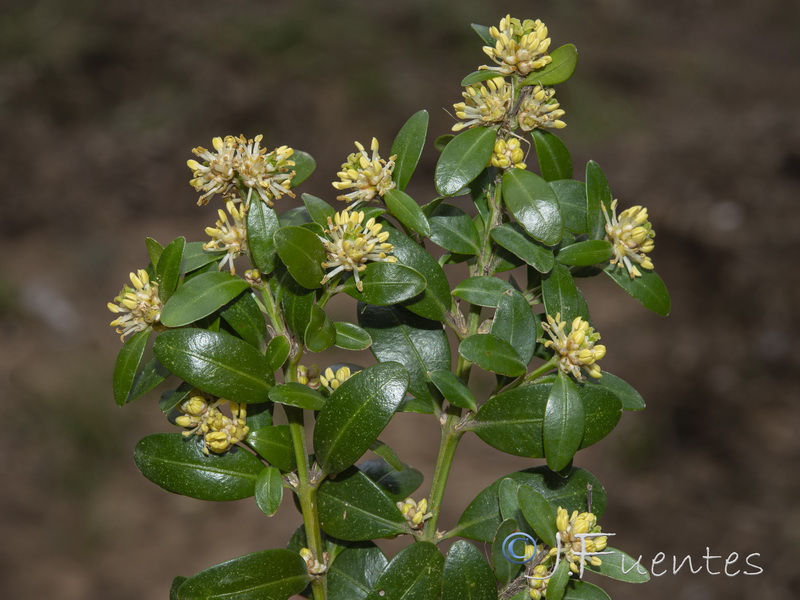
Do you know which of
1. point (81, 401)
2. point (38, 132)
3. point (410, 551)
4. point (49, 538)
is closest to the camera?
point (410, 551)

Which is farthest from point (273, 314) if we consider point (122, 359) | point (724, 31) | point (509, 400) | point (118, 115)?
point (724, 31)

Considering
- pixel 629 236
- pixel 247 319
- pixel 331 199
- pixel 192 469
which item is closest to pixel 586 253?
pixel 629 236

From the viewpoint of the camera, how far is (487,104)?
0.83 meters

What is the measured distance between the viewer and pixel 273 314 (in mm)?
817

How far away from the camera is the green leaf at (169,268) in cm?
76

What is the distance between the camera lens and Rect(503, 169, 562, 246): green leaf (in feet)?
Answer: 2.57

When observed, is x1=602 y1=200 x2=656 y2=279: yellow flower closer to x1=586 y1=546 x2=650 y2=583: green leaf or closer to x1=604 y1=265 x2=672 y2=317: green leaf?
x1=604 y1=265 x2=672 y2=317: green leaf

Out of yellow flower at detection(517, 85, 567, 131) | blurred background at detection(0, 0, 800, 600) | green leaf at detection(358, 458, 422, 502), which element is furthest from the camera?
blurred background at detection(0, 0, 800, 600)

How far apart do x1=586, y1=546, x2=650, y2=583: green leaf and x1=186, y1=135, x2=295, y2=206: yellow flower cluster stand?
48 centimetres

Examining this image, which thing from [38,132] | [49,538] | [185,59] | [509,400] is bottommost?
[49,538]

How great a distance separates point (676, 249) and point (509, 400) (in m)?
3.58

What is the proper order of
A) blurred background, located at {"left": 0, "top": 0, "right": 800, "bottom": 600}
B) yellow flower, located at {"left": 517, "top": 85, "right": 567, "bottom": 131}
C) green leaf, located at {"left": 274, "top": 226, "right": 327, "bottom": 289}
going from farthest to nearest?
blurred background, located at {"left": 0, "top": 0, "right": 800, "bottom": 600} < yellow flower, located at {"left": 517, "top": 85, "right": 567, "bottom": 131} < green leaf, located at {"left": 274, "top": 226, "right": 327, "bottom": 289}

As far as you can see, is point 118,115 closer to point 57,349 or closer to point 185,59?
point 185,59

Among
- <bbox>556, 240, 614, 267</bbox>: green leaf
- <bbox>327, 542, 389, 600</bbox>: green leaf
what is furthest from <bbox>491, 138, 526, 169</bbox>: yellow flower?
<bbox>327, 542, 389, 600</bbox>: green leaf
